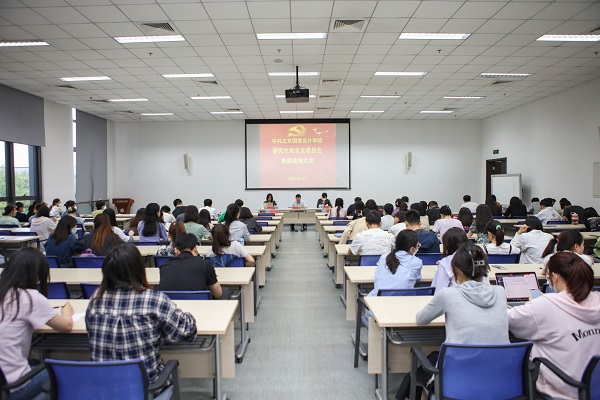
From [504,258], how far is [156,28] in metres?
5.42

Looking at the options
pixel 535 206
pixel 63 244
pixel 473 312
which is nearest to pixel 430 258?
pixel 473 312

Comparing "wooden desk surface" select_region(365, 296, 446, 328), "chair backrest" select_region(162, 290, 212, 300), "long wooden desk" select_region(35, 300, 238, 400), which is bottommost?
"long wooden desk" select_region(35, 300, 238, 400)

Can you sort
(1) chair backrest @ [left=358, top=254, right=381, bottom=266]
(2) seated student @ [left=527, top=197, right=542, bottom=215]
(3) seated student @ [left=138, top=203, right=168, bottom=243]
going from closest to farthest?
1. (1) chair backrest @ [left=358, top=254, right=381, bottom=266]
2. (3) seated student @ [left=138, top=203, right=168, bottom=243]
3. (2) seated student @ [left=527, top=197, right=542, bottom=215]

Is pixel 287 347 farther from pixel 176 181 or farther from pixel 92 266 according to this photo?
pixel 176 181

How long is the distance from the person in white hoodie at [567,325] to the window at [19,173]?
36.7ft

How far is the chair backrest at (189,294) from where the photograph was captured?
2.82 meters

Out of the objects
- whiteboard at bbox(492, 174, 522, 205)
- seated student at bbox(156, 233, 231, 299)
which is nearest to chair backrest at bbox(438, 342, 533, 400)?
seated student at bbox(156, 233, 231, 299)

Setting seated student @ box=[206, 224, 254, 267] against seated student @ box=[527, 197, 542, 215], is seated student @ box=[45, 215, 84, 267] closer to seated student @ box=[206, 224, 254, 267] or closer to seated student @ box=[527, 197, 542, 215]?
seated student @ box=[206, 224, 254, 267]

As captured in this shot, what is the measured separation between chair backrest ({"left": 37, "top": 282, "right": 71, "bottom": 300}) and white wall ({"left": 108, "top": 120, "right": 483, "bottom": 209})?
441 inches

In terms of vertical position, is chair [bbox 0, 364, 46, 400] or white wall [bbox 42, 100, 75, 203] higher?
white wall [bbox 42, 100, 75, 203]

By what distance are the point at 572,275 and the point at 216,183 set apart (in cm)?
1319

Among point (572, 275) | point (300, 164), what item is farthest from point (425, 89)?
point (572, 275)

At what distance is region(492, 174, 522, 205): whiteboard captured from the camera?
11.6 m

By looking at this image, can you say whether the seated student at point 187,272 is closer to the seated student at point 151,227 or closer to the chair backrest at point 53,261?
the chair backrest at point 53,261
